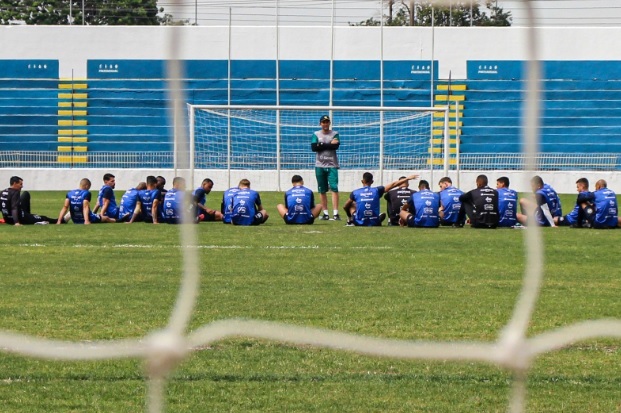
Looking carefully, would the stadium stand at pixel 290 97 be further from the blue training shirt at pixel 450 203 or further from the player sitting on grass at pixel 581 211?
the blue training shirt at pixel 450 203

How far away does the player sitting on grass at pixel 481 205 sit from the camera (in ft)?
52.1

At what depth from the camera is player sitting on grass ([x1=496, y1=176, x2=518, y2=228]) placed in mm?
16234

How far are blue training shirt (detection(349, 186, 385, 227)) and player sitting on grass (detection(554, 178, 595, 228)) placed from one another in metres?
2.83

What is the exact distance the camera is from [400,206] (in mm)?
16641

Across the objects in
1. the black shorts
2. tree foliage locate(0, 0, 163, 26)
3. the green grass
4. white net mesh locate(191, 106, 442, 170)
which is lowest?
the green grass

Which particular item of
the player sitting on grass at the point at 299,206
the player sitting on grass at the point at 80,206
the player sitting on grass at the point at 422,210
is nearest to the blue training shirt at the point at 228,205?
the player sitting on grass at the point at 299,206

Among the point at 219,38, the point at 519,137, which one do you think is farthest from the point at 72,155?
the point at 519,137

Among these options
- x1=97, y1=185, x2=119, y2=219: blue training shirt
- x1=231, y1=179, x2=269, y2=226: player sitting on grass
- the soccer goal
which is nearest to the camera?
x1=231, y1=179, x2=269, y2=226: player sitting on grass

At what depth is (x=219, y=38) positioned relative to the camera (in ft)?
119

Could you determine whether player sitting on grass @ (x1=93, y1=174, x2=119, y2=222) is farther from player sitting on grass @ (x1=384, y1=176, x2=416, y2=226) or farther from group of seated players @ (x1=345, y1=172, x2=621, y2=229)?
player sitting on grass @ (x1=384, y1=176, x2=416, y2=226)

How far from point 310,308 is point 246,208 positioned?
28.2 ft

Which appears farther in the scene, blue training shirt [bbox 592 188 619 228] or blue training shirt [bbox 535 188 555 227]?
blue training shirt [bbox 535 188 555 227]

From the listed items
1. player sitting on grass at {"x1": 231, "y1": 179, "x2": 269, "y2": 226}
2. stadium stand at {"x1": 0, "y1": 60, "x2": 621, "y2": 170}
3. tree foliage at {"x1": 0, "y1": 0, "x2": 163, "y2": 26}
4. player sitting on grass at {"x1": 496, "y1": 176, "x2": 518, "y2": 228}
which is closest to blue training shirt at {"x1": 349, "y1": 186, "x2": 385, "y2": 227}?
player sitting on grass at {"x1": 231, "y1": 179, "x2": 269, "y2": 226}

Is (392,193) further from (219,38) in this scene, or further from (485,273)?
(219,38)
